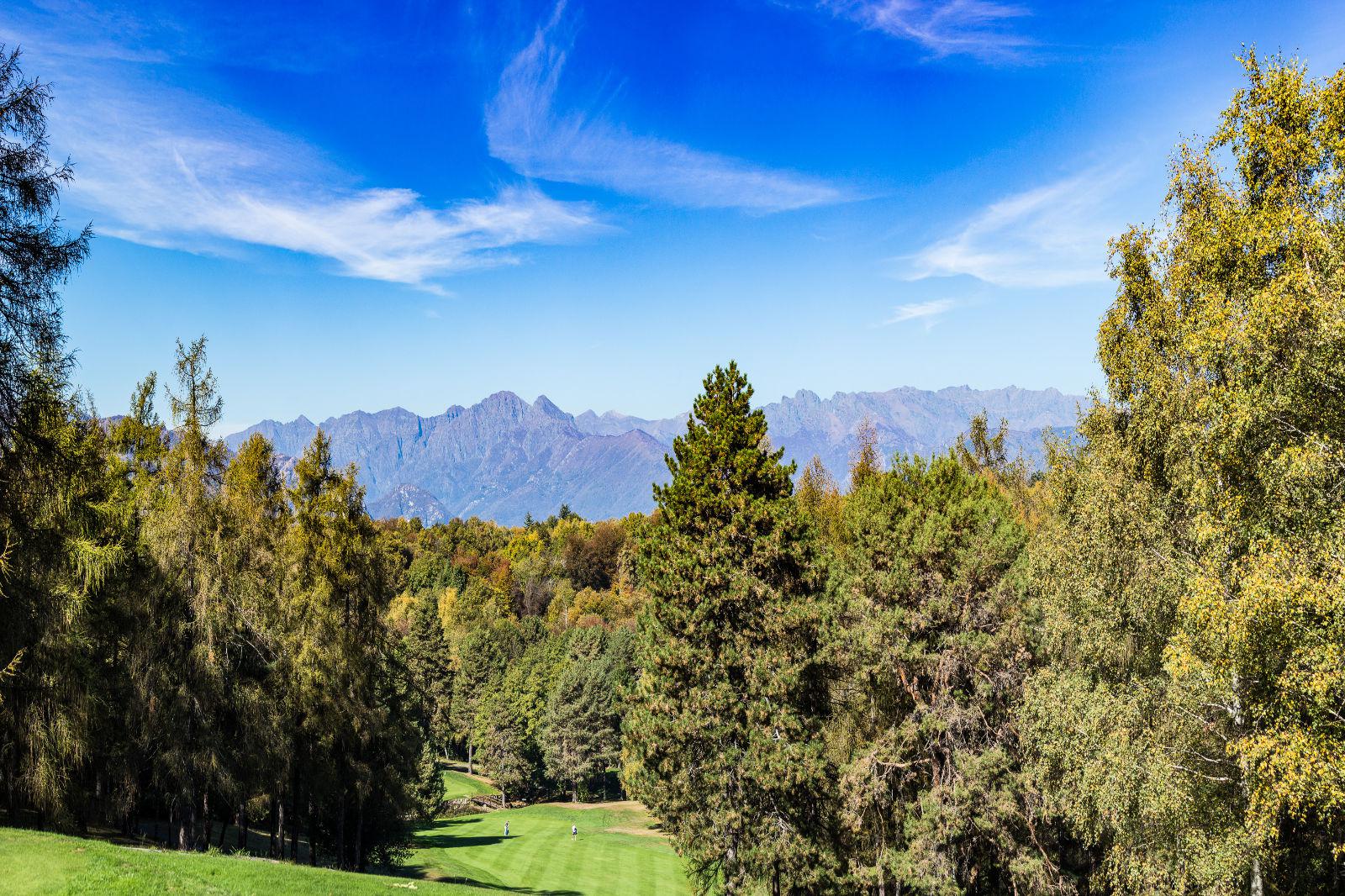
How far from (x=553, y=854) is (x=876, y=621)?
27.4 metres

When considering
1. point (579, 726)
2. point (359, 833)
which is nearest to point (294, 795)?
point (359, 833)

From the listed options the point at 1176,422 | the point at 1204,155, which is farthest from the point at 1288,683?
the point at 1204,155

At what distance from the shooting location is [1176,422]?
15.9m

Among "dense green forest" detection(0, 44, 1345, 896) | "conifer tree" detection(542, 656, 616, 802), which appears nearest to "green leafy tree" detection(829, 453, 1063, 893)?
"dense green forest" detection(0, 44, 1345, 896)

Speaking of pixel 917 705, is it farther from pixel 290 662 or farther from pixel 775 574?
Answer: pixel 290 662

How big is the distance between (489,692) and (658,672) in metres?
55.3

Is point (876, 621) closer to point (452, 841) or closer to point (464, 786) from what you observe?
point (452, 841)

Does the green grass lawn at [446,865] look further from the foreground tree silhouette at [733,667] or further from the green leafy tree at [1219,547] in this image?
the green leafy tree at [1219,547]

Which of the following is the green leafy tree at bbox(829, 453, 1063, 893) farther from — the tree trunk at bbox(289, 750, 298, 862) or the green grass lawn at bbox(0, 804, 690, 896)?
the tree trunk at bbox(289, 750, 298, 862)

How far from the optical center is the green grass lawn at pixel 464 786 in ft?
206

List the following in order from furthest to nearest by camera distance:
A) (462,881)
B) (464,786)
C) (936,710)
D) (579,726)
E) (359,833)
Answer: (464,786) < (579,726) < (462,881) < (359,833) < (936,710)

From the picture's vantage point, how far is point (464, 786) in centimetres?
6556

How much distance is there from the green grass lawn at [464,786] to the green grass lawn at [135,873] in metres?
48.4

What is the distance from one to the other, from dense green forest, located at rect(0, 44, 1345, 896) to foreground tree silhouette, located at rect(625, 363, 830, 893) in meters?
0.11
